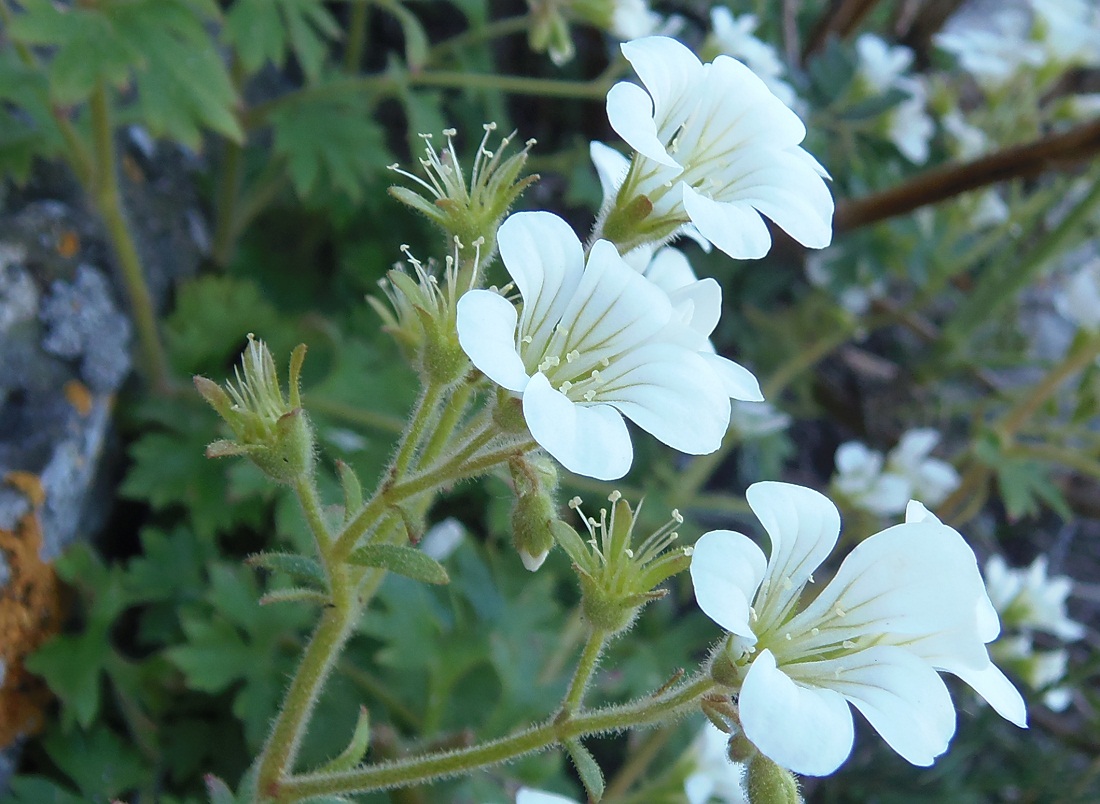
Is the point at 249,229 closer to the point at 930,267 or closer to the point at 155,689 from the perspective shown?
the point at 155,689

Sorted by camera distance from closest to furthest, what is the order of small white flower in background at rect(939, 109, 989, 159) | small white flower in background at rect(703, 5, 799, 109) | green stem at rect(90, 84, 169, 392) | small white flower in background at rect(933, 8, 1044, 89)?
green stem at rect(90, 84, 169, 392)
small white flower in background at rect(703, 5, 799, 109)
small white flower in background at rect(933, 8, 1044, 89)
small white flower in background at rect(939, 109, 989, 159)

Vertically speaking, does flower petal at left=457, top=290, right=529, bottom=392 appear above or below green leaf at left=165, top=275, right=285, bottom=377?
above

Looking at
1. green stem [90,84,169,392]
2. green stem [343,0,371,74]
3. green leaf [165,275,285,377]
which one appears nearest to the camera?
green stem [90,84,169,392]

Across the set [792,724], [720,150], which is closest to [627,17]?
[720,150]

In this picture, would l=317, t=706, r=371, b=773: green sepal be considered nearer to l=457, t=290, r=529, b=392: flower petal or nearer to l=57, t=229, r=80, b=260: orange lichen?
l=457, t=290, r=529, b=392: flower petal

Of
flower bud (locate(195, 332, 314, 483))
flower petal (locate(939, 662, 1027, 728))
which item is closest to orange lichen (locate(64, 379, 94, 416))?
flower bud (locate(195, 332, 314, 483))

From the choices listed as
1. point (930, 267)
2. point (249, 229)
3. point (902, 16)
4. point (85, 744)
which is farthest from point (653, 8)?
point (85, 744)

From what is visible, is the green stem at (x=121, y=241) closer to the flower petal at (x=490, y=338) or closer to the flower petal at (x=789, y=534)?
the flower petal at (x=490, y=338)

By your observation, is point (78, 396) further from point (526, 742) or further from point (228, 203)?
point (526, 742)
